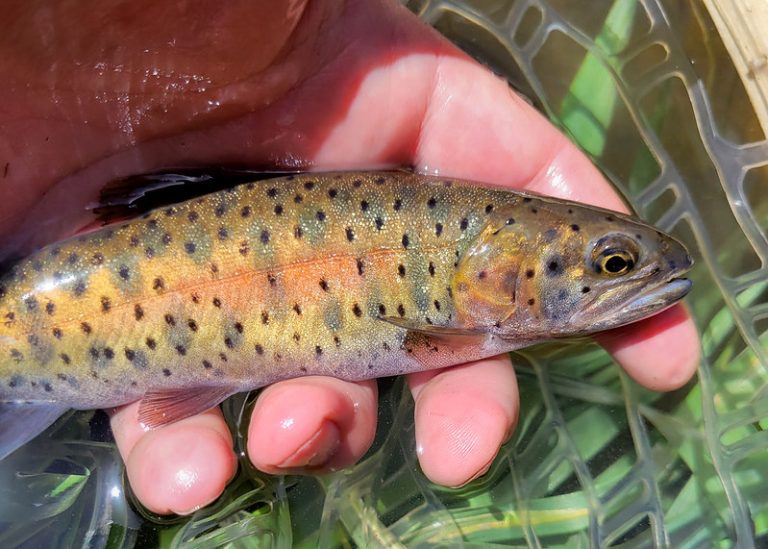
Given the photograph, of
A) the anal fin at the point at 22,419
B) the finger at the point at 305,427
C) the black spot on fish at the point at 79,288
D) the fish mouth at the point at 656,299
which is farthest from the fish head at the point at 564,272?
the anal fin at the point at 22,419

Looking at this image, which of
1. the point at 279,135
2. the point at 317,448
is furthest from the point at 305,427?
the point at 279,135

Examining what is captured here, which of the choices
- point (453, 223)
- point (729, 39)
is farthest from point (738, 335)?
point (453, 223)

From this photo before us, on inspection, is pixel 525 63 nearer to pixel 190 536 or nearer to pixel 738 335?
pixel 738 335

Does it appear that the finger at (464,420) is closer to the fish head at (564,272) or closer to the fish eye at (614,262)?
the fish head at (564,272)

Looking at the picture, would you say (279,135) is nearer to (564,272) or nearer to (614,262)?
(564,272)

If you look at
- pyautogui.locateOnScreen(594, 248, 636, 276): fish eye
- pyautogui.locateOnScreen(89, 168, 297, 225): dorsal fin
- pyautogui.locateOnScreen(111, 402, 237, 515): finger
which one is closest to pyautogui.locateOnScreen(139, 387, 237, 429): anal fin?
pyautogui.locateOnScreen(111, 402, 237, 515): finger
